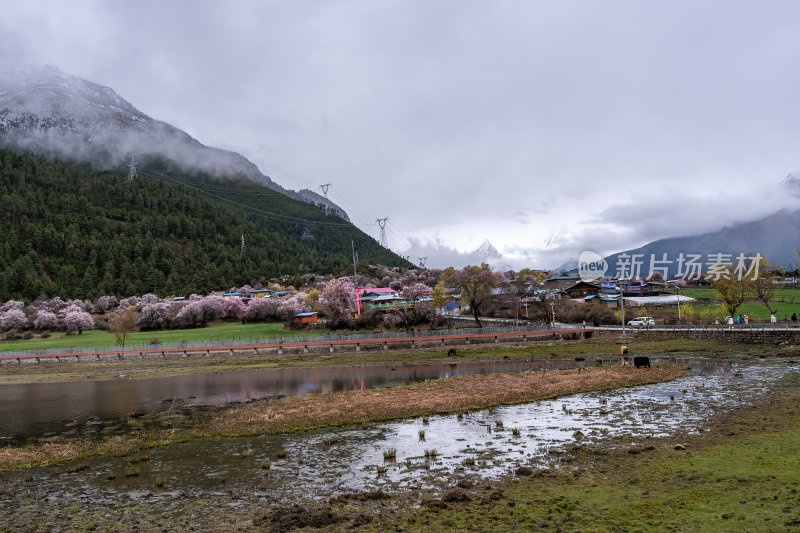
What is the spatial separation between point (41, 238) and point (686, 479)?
695ft

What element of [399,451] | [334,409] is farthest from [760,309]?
[399,451]

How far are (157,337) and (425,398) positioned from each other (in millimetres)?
90234

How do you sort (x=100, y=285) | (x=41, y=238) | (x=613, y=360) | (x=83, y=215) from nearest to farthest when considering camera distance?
(x=613, y=360)
(x=100, y=285)
(x=41, y=238)
(x=83, y=215)

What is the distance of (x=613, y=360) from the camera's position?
168ft

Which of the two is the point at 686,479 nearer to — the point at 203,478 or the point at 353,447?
the point at 353,447

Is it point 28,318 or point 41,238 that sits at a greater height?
point 41,238

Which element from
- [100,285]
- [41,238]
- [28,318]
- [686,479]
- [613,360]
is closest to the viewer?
[686,479]

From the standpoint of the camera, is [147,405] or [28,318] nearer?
[147,405]

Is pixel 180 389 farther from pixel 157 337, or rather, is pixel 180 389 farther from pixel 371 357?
pixel 157 337

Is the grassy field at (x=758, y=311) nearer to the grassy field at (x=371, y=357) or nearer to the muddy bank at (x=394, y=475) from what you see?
the grassy field at (x=371, y=357)

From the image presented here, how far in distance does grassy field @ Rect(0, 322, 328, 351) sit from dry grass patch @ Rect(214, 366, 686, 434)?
64.2 meters

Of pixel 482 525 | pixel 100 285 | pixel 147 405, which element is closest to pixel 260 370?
pixel 147 405

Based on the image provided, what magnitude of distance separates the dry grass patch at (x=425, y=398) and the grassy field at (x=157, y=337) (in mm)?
64151

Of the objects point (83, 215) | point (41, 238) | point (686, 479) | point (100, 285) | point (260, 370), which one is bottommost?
point (260, 370)
